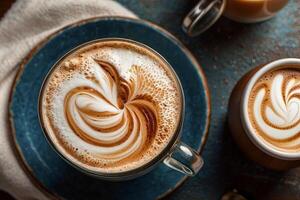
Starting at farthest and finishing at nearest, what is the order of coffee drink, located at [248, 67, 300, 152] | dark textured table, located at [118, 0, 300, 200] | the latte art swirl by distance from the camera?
dark textured table, located at [118, 0, 300, 200], coffee drink, located at [248, 67, 300, 152], the latte art swirl

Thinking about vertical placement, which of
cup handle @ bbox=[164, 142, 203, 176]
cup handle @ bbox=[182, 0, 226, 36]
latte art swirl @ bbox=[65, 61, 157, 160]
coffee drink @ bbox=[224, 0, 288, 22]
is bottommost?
cup handle @ bbox=[164, 142, 203, 176]

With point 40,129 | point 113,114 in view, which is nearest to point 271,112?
point 113,114

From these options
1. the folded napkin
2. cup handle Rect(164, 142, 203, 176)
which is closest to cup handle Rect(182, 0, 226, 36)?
the folded napkin

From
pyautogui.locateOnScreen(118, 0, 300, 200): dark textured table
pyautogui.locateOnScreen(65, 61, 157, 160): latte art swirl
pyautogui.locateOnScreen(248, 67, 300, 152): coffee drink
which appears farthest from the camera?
pyautogui.locateOnScreen(118, 0, 300, 200): dark textured table

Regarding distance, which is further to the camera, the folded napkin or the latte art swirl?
the folded napkin

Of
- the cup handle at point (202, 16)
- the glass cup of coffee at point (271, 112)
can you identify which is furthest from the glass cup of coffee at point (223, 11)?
the glass cup of coffee at point (271, 112)

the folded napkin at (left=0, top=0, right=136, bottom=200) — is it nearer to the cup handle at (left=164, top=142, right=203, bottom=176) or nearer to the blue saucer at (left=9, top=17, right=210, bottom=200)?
the blue saucer at (left=9, top=17, right=210, bottom=200)
